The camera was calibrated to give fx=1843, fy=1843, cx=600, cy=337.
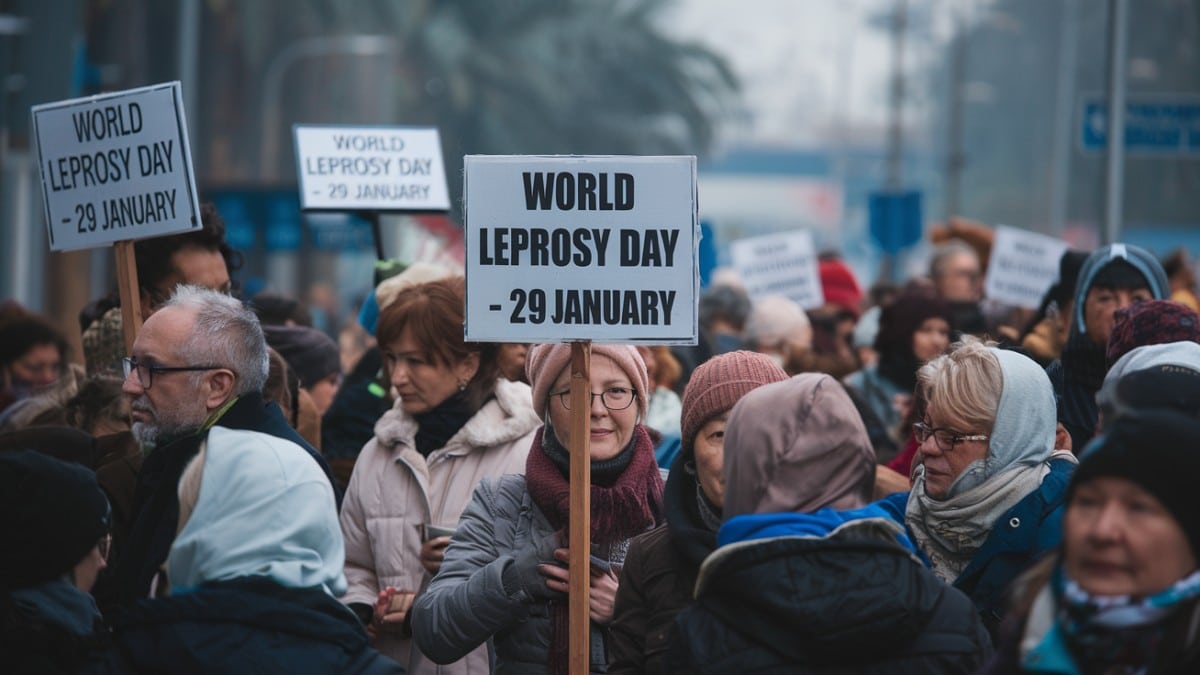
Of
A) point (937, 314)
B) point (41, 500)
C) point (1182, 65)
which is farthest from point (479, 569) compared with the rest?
point (1182, 65)

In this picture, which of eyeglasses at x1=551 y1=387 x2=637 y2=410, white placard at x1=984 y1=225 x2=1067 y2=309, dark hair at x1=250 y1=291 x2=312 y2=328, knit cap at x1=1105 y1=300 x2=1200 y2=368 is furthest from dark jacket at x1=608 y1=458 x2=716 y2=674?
white placard at x1=984 y1=225 x2=1067 y2=309

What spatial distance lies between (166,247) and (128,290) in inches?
24.2

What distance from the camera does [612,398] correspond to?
16.9 feet

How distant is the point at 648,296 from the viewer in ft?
16.4

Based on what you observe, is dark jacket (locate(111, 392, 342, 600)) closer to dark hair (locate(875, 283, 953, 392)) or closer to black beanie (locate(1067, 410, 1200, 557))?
black beanie (locate(1067, 410, 1200, 557))

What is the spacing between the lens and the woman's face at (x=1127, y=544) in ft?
10.5

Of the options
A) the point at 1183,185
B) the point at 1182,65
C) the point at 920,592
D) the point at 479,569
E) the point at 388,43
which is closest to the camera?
the point at 920,592

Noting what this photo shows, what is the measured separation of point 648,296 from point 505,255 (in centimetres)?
40

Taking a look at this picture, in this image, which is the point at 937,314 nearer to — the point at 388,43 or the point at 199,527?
the point at 199,527

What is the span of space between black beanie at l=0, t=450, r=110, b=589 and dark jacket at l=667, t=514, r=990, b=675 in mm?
1292

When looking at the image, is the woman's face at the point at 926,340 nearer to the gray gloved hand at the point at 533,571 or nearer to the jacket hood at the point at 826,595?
the gray gloved hand at the point at 533,571

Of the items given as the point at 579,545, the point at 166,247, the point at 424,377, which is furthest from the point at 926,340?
the point at 579,545

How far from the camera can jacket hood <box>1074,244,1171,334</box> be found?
6.97 metres

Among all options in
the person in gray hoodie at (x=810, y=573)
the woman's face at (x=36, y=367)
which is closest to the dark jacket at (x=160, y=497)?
the person in gray hoodie at (x=810, y=573)
